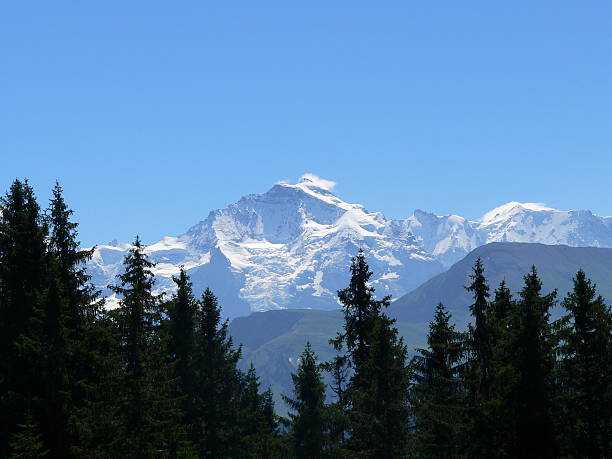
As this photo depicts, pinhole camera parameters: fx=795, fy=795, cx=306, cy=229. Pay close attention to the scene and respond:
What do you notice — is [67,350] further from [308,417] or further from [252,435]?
[252,435]

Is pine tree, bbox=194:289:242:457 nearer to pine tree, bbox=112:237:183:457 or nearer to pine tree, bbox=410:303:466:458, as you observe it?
pine tree, bbox=112:237:183:457

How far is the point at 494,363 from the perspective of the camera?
104 feet

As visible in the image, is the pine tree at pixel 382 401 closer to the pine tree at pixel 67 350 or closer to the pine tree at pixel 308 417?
the pine tree at pixel 308 417

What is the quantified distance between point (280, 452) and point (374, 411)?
58.0ft

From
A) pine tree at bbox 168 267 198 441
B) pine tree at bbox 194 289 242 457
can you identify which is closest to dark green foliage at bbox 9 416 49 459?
pine tree at bbox 168 267 198 441

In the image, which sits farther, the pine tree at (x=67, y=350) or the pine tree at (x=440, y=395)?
the pine tree at (x=440, y=395)

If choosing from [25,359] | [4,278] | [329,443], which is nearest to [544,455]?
[329,443]

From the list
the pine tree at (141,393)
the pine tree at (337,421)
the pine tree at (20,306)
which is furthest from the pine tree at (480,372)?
the pine tree at (20,306)

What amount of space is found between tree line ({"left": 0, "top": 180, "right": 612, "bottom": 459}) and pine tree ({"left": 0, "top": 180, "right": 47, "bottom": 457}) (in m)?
0.06

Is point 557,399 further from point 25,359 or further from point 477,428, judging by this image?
point 25,359

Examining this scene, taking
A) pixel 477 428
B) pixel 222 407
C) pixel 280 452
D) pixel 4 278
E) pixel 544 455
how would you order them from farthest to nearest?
pixel 280 452 < pixel 222 407 < pixel 4 278 < pixel 477 428 < pixel 544 455

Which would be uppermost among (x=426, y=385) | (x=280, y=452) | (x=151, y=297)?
(x=151, y=297)

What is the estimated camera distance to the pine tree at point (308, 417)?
138ft

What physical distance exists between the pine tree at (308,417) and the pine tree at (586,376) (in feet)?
48.5
